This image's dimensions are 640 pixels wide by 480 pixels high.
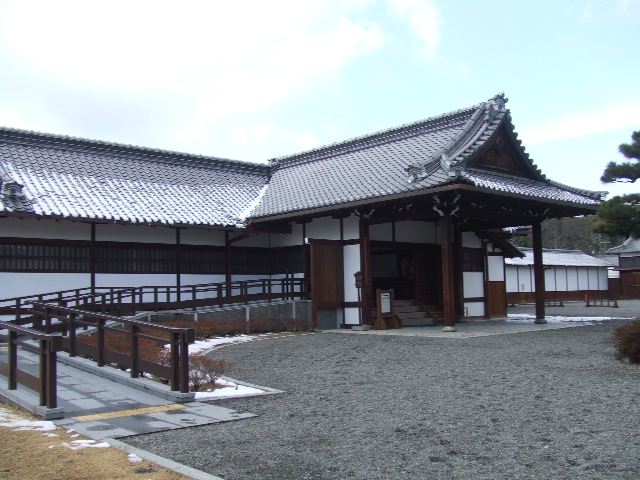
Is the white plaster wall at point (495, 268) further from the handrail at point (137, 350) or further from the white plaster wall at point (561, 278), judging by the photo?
the white plaster wall at point (561, 278)

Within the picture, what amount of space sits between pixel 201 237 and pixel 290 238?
10.9 ft

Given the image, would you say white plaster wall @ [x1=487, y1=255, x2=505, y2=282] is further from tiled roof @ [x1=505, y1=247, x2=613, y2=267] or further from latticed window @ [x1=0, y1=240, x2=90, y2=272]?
tiled roof @ [x1=505, y1=247, x2=613, y2=267]

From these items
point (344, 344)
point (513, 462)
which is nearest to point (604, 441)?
point (513, 462)

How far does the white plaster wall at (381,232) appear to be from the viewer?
21.1 metres

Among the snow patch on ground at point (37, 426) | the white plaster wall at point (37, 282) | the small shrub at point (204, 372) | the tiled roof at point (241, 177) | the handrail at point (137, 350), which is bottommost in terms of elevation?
the snow patch on ground at point (37, 426)

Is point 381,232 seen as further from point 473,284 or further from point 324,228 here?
point 473,284

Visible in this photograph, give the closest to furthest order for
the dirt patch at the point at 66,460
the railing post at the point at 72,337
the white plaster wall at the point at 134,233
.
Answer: the dirt patch at the point at 66,460
the railing post at the point at 72,337
the white plaster wall at the point at 134,233

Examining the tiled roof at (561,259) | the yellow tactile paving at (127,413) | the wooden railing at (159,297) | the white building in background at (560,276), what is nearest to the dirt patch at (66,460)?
the yellow tactile paving at (127,413)

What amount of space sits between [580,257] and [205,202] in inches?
1520

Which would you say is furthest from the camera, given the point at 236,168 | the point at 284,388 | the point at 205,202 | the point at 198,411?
the point at 236,168

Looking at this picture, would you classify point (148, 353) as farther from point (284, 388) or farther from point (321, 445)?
point (321, 445)

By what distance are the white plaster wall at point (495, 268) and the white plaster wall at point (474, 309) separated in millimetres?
1418

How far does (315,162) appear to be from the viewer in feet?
85.8

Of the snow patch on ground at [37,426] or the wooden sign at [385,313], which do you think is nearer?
the snow patch on ground at [37,426]
